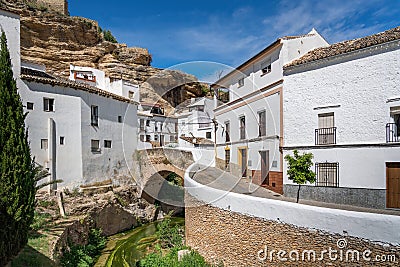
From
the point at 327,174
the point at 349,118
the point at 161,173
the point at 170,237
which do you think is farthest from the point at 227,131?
the point at 349,118

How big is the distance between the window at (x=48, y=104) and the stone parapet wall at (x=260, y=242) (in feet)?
27.5

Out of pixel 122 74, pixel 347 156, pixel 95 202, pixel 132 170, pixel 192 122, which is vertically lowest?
pixel 95 202

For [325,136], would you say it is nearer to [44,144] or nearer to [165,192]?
[44,144]

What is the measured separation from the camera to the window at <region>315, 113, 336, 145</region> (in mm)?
10414

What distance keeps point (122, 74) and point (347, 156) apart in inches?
785

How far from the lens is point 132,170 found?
1780 cm

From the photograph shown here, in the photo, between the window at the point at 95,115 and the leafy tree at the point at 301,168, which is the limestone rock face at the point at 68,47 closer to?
the window at the point at 95,115

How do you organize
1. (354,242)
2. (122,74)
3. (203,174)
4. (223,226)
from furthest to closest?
(122,74)
(203,174)
(223,226)
(354,242)

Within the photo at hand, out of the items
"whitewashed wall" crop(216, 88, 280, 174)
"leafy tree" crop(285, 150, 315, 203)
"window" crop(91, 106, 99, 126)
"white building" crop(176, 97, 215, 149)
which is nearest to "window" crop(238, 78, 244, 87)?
"whitewashed wall" crop(216, 88, 280, 174)

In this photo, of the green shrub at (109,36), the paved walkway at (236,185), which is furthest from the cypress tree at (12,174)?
the green shrub at (109,36)

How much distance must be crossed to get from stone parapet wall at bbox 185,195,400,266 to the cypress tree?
4894 millimetres

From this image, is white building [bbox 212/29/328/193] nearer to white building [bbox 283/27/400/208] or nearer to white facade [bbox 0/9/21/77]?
white building [bbox 283/27/400/208]

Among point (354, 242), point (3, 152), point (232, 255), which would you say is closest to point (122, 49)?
point (3, 152)

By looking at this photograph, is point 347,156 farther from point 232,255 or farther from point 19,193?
point 19,193
